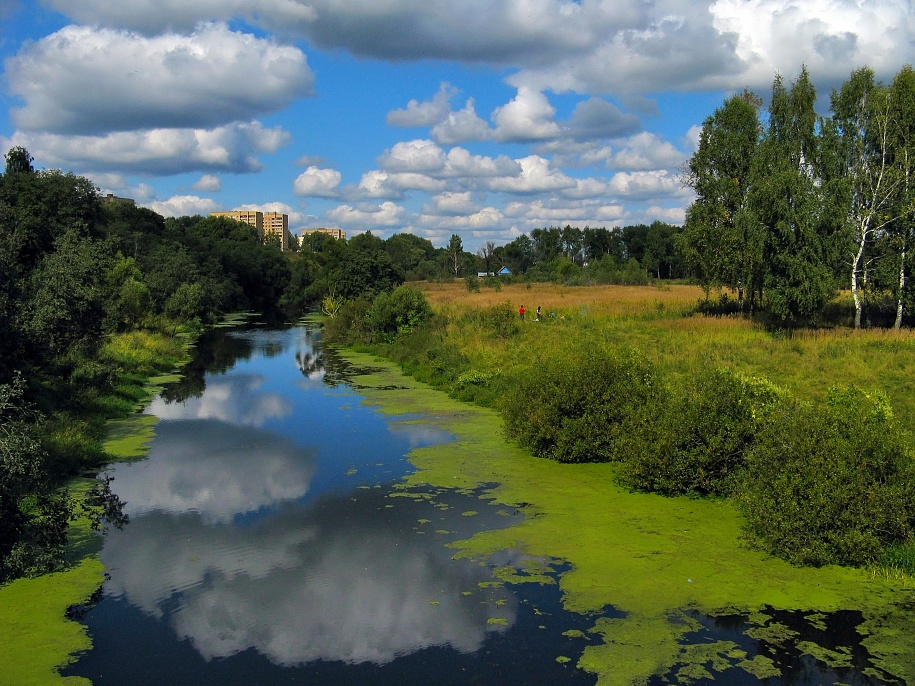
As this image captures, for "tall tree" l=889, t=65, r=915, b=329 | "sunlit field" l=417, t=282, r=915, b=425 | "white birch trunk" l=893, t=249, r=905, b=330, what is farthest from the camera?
"tall tree" l=889, t=65, r=915, b=329

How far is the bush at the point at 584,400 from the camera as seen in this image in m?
16.0

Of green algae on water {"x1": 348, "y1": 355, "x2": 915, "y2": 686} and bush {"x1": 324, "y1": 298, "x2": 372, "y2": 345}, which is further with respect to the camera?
bush {"x1": 324, "y1": 298, "x2": 372, "y2": 345}

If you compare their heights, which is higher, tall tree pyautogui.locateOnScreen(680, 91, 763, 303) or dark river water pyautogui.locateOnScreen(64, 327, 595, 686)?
tall tree pyautogui.locateOnScreen(680, 91, 763, 303)

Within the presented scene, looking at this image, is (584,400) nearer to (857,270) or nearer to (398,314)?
(857,270)

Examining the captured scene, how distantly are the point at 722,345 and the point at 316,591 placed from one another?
21350 mm

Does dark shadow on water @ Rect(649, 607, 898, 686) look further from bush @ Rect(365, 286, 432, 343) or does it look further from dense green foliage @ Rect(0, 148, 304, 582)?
bush @ Rect(365, 286, 432, 343)

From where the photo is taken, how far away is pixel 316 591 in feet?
33.4

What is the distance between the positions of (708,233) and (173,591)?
31.5 meters

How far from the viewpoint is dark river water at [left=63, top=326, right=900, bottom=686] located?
8312mm

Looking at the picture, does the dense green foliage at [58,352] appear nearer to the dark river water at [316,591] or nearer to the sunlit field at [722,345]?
the dark river water at [316,591]

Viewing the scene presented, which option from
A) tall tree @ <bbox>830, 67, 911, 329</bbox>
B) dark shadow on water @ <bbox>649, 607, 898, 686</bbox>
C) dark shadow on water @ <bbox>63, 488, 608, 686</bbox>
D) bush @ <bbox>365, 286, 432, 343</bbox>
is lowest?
dark shadow on water @ <bbox>63, 488, 608, 686</bbox>

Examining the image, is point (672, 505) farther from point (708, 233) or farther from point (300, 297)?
point (300, 297)

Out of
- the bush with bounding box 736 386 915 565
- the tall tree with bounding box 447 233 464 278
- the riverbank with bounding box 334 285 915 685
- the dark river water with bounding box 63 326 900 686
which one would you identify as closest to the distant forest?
the dark river water with bounding box 63 326 900 686

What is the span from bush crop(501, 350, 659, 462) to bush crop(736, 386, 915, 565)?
15.8ft
